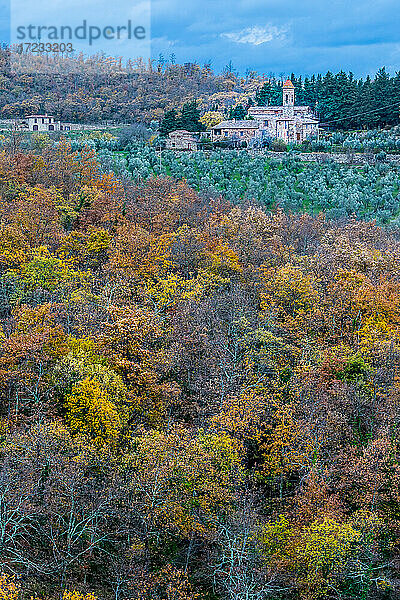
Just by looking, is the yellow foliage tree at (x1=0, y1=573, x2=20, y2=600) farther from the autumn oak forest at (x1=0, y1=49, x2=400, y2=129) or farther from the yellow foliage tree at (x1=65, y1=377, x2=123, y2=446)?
the autumn oak forest at (x1=0, y1=49, x2=400, y2=129)

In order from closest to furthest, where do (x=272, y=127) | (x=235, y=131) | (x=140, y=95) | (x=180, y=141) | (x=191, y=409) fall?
(x=191, y=409) < (x=180, y=141) < (x=235, y=131) < (x=272, y=127) < (x=140, y=95)

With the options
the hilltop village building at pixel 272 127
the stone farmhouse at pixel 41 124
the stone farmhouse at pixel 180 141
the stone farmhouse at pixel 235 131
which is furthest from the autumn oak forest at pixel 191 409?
the stone farmhouse at pixel 41 124

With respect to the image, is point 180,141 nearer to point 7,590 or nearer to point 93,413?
point 93,413

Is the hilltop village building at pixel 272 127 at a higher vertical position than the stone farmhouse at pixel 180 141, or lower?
higher

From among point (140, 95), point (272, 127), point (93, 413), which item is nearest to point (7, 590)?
point (93, 413)

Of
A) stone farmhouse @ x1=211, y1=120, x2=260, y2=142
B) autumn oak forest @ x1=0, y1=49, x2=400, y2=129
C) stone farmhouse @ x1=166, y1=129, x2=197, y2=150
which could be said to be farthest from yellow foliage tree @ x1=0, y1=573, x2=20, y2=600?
autumn oak forest @ x1=0, y1=49, x2=400, y2=129

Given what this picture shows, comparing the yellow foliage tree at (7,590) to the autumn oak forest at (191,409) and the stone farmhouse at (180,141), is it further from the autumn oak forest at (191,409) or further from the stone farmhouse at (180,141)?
the stone farmhouse at (180,141)
